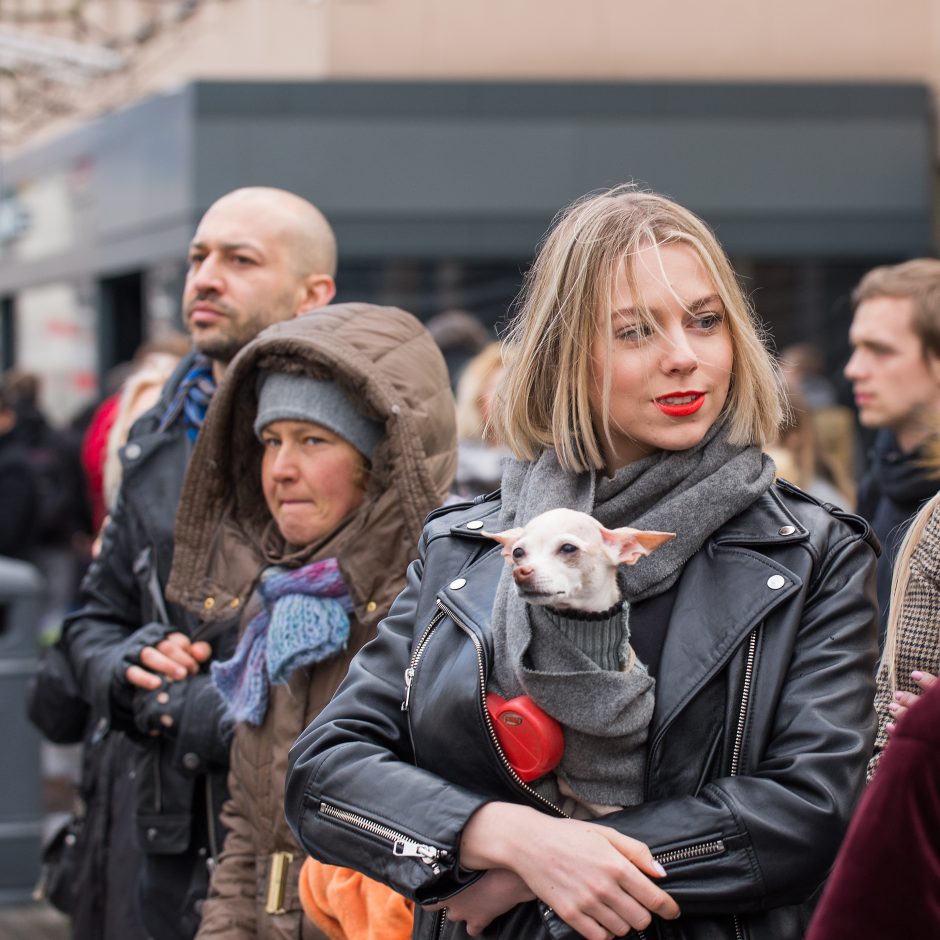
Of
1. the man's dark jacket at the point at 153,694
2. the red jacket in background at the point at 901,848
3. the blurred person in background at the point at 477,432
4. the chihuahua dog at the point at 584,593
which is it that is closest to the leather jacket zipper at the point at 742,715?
the chihuahua dog at the point at 584,593

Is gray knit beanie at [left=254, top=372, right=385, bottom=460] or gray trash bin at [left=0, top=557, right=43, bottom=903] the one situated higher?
gray knit beanie at [left=254, top=372, right=385, bottom=460]

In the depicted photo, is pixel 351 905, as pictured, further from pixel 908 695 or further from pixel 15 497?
pixel 15 497

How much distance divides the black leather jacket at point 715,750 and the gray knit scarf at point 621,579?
0.04m

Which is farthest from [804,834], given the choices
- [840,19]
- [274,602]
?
[840,19]

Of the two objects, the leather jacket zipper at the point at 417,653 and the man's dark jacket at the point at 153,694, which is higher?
the leather jacket zipper at the point at 417,653

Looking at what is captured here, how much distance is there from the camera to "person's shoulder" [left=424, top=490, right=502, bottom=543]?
2471mm

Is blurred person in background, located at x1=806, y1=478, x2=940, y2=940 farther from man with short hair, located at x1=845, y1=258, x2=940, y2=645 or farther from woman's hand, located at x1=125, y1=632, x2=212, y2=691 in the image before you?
man with short hair, located at x1=845, y1=258, x2=940, y2=645

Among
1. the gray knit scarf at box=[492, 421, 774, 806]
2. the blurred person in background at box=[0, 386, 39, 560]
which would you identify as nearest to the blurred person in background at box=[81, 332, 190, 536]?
the blurred person in background at box=[0, 386, 39, 560]

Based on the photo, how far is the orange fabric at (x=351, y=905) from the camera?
277 centimetres

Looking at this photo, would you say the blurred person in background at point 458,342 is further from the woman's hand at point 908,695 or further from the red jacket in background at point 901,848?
the red jacket in background at point 901,848

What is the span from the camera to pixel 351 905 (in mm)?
2824

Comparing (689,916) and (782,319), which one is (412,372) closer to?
(689,916)

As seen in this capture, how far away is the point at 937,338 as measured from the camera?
4430 millimetres

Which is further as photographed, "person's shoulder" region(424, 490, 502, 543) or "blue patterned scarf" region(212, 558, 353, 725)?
"blue patterned scarf" region(212, 558, 353, 725)
